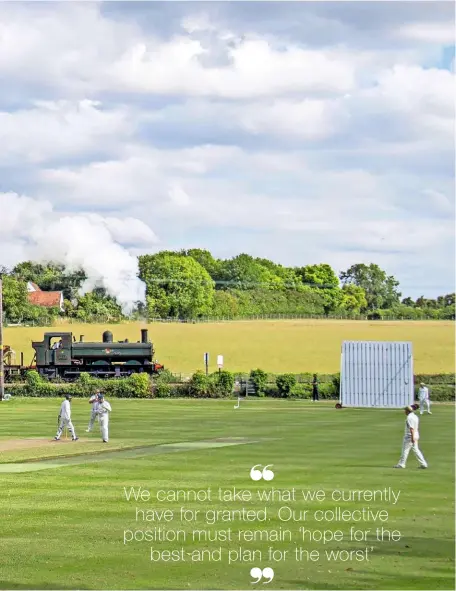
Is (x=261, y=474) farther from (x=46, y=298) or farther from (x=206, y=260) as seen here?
(x=206, y=260)

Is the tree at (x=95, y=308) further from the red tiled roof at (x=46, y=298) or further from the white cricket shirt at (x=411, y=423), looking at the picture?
the white cricket shirt at (x=411, y=423)

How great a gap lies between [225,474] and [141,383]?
42087 millimetres

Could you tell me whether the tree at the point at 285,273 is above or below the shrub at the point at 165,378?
above

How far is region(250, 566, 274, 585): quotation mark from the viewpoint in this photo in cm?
1573

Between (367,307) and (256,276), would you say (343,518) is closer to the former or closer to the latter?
(256,276)

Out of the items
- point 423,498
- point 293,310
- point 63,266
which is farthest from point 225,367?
point 423,498

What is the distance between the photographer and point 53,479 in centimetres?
2545

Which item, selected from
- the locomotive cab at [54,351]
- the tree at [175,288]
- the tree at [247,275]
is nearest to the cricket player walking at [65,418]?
the locomotive cab at [54,351]

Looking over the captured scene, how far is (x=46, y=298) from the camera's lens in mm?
125500

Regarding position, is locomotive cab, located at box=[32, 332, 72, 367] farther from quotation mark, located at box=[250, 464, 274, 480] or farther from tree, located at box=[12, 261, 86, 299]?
quotation mark, located at box=[250, 464, 274, 480]

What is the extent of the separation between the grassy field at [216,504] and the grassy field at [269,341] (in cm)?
6130

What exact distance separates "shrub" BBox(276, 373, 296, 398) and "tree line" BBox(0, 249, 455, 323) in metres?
47.4

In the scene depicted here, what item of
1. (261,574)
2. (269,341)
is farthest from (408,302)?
(261,574)

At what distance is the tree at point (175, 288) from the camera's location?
446ft
